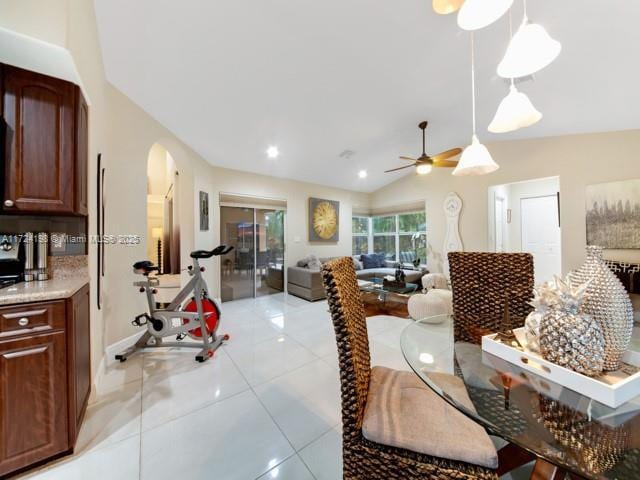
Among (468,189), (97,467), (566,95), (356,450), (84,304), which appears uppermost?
(566,95)

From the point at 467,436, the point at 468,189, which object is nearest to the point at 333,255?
the point at 468,189

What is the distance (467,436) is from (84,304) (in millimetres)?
2310

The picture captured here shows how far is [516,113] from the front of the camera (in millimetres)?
1516

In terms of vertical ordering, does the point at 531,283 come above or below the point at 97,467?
above

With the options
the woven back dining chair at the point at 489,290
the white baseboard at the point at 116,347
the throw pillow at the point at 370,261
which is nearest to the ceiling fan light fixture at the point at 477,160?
the woven back dining chair at the point at 489,290

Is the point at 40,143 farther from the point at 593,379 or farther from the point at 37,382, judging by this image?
the point at 593,379

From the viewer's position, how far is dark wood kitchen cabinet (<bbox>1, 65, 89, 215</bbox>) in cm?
142

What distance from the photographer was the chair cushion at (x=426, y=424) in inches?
31.9

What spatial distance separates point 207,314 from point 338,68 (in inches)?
118

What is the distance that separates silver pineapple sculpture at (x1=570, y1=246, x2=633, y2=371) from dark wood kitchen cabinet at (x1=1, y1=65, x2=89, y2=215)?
2720 mm

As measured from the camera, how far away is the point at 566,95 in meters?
2.81

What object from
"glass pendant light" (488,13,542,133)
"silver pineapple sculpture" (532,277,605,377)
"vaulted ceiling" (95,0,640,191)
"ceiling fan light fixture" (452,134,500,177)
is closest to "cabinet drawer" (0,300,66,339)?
"vaulted ceiling" (95,0,640,191)

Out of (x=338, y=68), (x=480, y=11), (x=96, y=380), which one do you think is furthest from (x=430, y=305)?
(x=96, y=380)

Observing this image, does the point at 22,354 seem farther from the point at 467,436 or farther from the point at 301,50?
the point at 301,50
